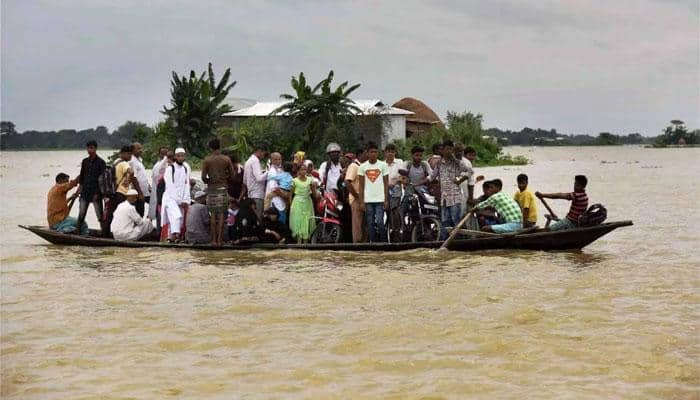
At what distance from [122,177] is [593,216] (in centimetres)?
684

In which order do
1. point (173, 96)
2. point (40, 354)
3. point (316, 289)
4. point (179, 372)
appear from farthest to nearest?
1. point (173, 96)
2. point (316, 289)
3. point (40, 354)
4. point (179, 372)

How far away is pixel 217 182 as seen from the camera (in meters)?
12.2

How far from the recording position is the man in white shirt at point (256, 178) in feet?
41.0

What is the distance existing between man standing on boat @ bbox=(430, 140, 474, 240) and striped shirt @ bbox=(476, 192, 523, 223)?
1.36 feet

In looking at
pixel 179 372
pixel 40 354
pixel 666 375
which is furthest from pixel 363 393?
pixel 40 354

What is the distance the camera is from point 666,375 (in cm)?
672

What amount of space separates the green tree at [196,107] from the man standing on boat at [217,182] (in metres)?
26.9

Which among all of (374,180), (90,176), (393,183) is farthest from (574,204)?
(90,176)

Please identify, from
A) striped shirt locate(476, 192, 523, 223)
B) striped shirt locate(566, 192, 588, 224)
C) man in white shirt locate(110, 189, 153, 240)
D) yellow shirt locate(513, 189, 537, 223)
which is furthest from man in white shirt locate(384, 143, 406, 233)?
man in white shirt locate(110, 189, 153, 240)

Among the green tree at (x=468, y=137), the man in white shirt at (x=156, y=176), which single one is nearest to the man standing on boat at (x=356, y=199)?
the man in white shirt at (x=156, y=176)

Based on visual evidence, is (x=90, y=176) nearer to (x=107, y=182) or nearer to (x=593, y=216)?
(x=107, y=182)

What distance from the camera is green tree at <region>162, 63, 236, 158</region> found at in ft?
128

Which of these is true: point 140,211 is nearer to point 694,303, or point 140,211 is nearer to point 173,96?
point 694,303

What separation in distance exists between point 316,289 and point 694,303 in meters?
4.31
